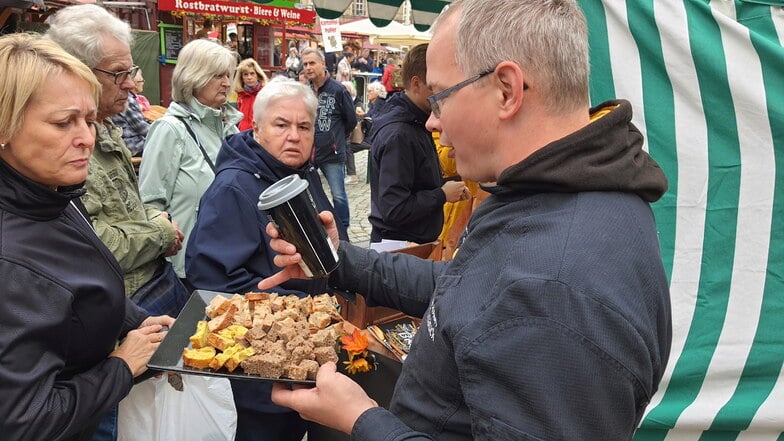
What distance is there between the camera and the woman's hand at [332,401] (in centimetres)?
129

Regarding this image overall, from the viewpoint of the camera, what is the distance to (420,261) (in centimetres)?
201

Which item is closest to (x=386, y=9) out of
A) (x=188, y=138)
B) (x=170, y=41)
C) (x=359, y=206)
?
(x=188, y=138)

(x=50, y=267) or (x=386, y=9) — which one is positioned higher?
(x=386, y=9)

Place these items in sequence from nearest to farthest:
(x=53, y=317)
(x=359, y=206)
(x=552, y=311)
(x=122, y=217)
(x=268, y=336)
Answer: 1. (x=552, y=311)
2. (x=53, y=317)
3. (x=268, y=336)
4. (x=122, y=217)
5. (x=359, y=206)

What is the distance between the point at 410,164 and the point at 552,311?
2681 mm

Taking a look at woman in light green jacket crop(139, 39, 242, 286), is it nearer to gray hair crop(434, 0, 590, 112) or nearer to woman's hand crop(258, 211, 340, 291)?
woman's hand crop(258, 211, 340, 291)

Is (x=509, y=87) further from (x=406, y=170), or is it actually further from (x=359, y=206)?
(x=359, y=206)

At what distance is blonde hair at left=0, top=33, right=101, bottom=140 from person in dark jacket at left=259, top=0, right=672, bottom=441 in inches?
43.0

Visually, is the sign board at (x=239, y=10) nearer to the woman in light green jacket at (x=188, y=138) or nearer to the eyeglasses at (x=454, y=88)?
the woman in light green jacket at (x=188, y=138)

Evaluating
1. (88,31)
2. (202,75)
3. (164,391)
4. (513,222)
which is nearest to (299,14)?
(202,75)

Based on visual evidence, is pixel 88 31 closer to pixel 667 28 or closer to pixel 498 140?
pixel 498 140

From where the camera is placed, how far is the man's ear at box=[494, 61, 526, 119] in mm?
1110

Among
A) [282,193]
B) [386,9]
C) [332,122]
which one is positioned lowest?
[332,122]

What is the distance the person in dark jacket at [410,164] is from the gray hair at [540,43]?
2.37 metres
